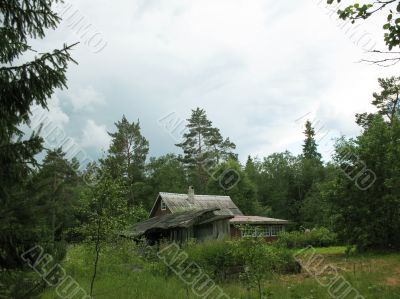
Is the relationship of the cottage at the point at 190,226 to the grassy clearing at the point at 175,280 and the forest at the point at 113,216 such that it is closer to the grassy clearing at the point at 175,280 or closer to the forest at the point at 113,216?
the forest at the point at 113,216

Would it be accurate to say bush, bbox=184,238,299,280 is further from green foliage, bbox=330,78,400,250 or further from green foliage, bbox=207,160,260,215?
green foliage, bbox=207,160,260,215

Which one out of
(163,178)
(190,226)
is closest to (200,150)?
(163,178)

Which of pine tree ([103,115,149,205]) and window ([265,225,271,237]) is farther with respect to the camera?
pine tree ([103,115,149,205])

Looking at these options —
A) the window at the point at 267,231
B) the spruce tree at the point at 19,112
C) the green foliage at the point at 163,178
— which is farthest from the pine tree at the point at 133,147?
the spruce tree at the point at 19,112

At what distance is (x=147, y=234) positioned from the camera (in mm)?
28703

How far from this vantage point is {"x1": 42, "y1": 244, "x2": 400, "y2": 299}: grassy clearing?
477 inches

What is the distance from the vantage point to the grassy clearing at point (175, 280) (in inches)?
477

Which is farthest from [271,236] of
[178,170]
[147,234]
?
[178,170]

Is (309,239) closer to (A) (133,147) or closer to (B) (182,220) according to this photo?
(B) (182,220)

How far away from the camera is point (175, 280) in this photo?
583 inches

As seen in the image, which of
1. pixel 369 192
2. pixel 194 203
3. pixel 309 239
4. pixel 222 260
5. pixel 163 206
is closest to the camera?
pixel 222 260

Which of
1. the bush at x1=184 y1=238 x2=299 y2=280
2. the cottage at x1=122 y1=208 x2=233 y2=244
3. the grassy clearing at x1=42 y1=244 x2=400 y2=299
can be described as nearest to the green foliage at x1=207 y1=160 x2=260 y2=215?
the cottage at x1=122 y1=208 x2=233 y2=244

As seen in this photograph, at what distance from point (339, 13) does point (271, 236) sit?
3309 cm

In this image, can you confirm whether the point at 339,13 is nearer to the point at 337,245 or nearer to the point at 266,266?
the point at 266,266
